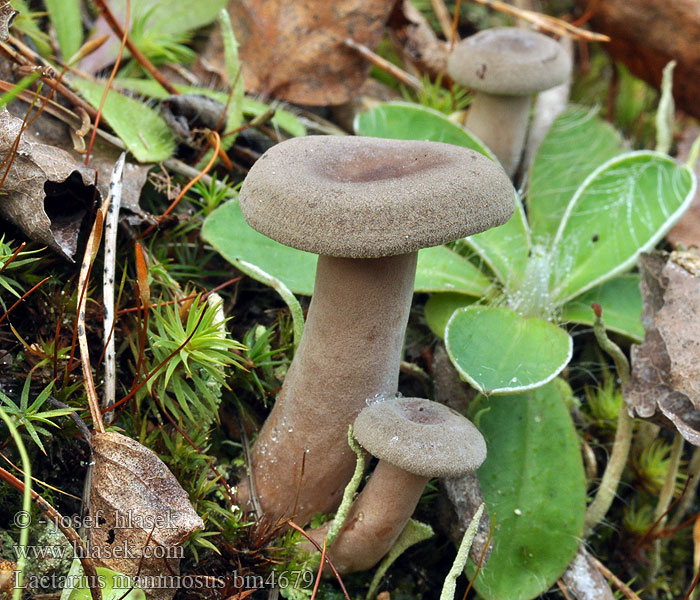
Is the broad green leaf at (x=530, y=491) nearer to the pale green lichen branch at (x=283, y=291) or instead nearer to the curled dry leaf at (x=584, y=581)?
the curled dry leaf at (x=584, y=581)

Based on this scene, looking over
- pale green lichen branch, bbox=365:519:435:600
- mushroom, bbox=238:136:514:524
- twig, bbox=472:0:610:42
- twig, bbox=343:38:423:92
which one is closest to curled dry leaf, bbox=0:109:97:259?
mushroom, bbox=238:136:514:524

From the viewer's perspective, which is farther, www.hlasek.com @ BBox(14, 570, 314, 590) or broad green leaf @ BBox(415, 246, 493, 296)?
broad green leaf @ BBox(415, 246, 493, 296)

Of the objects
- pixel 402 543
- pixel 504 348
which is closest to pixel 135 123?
pixel 504 348

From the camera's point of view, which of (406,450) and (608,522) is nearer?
(406,450)

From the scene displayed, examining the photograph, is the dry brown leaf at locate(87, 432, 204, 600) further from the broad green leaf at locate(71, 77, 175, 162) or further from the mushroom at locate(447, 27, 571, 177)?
the mushroom at locate(447, 27, 571, 177)

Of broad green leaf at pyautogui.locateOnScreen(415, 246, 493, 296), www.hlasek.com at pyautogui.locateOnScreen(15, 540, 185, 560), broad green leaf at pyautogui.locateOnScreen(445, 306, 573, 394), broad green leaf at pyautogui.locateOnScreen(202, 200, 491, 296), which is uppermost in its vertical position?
broad green leaf at pyautogui.locateOnScreen(202, 200, 491, 296)

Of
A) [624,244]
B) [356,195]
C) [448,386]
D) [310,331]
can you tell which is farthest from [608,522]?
[356,195]

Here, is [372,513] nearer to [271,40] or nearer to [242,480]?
[242,480]
